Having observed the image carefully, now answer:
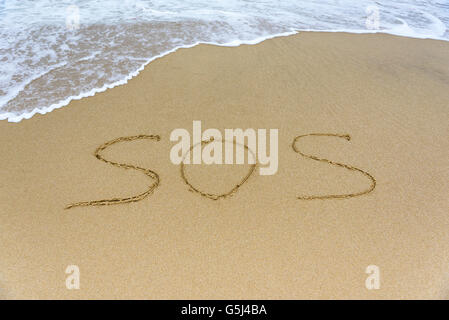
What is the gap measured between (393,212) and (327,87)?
2289mm

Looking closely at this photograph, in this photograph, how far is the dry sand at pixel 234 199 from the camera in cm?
222

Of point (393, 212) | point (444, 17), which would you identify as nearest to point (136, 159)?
point (393, 212)

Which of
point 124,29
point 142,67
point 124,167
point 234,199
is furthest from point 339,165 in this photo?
point 124,29

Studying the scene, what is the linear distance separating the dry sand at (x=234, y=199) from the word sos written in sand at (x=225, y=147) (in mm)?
101

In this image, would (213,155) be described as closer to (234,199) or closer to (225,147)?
(225,147)

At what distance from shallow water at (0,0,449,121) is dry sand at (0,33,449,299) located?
54cm

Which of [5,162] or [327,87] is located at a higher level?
[327,87]

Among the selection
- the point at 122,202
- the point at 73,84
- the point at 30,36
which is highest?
the point at 30,36

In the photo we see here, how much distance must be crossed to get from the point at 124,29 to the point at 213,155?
4249mm

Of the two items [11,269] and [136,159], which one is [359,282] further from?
[11,269]

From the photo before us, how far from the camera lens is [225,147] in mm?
3309

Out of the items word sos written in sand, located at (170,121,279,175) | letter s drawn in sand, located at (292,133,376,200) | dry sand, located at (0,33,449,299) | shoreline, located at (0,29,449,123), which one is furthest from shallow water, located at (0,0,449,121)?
letter s drawn in sand, located at (292,133,376,200)

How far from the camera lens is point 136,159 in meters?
3.12

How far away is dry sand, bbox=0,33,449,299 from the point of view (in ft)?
7.29
